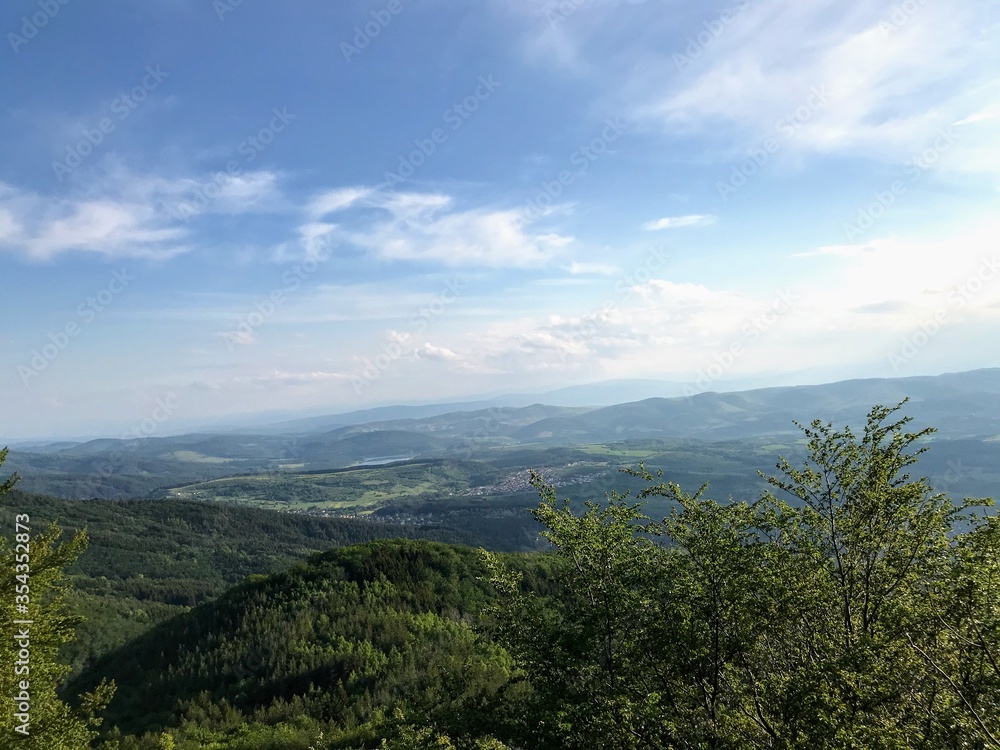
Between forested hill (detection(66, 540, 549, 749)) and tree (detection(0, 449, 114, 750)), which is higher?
tree (detection(0, 449, 114, 750))

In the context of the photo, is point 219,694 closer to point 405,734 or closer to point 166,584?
point 405,734

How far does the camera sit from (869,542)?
48.1 feet

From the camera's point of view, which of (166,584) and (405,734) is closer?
(405,734)

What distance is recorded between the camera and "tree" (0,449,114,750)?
18.5 m

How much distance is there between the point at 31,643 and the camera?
19.5m

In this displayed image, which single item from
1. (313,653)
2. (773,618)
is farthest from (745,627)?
(313,653)

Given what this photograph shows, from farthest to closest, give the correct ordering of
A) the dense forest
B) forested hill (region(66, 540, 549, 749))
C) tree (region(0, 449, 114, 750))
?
forested hill (region(66, 540, 549, 749)), tree (region(0, 449, 114, 750)), the dense forest

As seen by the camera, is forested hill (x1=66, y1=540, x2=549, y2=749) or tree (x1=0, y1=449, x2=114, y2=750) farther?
forested hill (x1=66, y1=540, x2=549, y2=749)

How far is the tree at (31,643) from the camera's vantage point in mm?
18516

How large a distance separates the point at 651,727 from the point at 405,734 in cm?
659

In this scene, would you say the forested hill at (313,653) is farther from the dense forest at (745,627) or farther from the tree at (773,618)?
the tree at (773,618)

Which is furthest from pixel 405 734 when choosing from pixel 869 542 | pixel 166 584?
pixel 166 584

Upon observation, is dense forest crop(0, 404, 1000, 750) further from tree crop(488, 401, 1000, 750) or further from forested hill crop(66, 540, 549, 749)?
forested hill crop(66, 540, 549, 749)

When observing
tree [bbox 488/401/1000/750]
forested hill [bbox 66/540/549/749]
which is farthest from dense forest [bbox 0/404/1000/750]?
forested hill [bbox 66/540/549/749]
